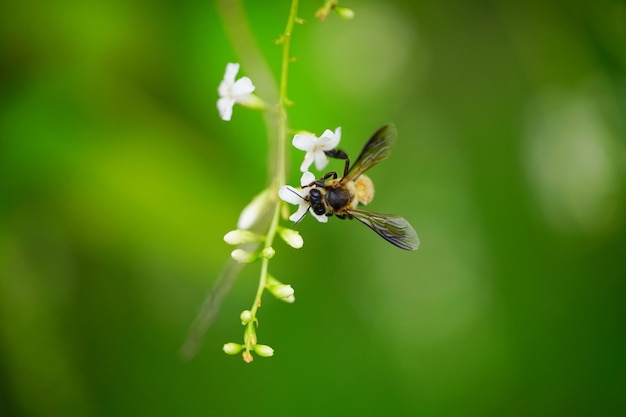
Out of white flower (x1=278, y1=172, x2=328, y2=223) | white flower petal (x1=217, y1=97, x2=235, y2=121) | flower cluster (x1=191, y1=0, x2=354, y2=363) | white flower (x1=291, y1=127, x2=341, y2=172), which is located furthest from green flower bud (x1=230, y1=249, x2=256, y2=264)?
white flower petal (x1=217, y1=97, x2=235, y2=121)

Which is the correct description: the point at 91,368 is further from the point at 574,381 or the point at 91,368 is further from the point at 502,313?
the point at 574,381

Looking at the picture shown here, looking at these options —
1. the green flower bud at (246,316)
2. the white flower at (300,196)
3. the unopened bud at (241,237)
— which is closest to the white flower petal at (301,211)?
the white flower at (300,196)

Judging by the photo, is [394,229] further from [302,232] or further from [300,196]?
[302,232]

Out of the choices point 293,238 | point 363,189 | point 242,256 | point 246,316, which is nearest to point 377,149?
point 363,189

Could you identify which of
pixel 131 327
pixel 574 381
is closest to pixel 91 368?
pixel 131 327

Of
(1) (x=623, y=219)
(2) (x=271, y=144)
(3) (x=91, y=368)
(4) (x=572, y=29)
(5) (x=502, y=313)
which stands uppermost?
(4) (x=572, y=29)

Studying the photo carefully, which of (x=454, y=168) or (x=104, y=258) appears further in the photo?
(x=454, y=168)

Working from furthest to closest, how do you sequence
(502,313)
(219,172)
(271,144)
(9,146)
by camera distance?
(502,313) < (219,172) < (9,146) < (271,144)
